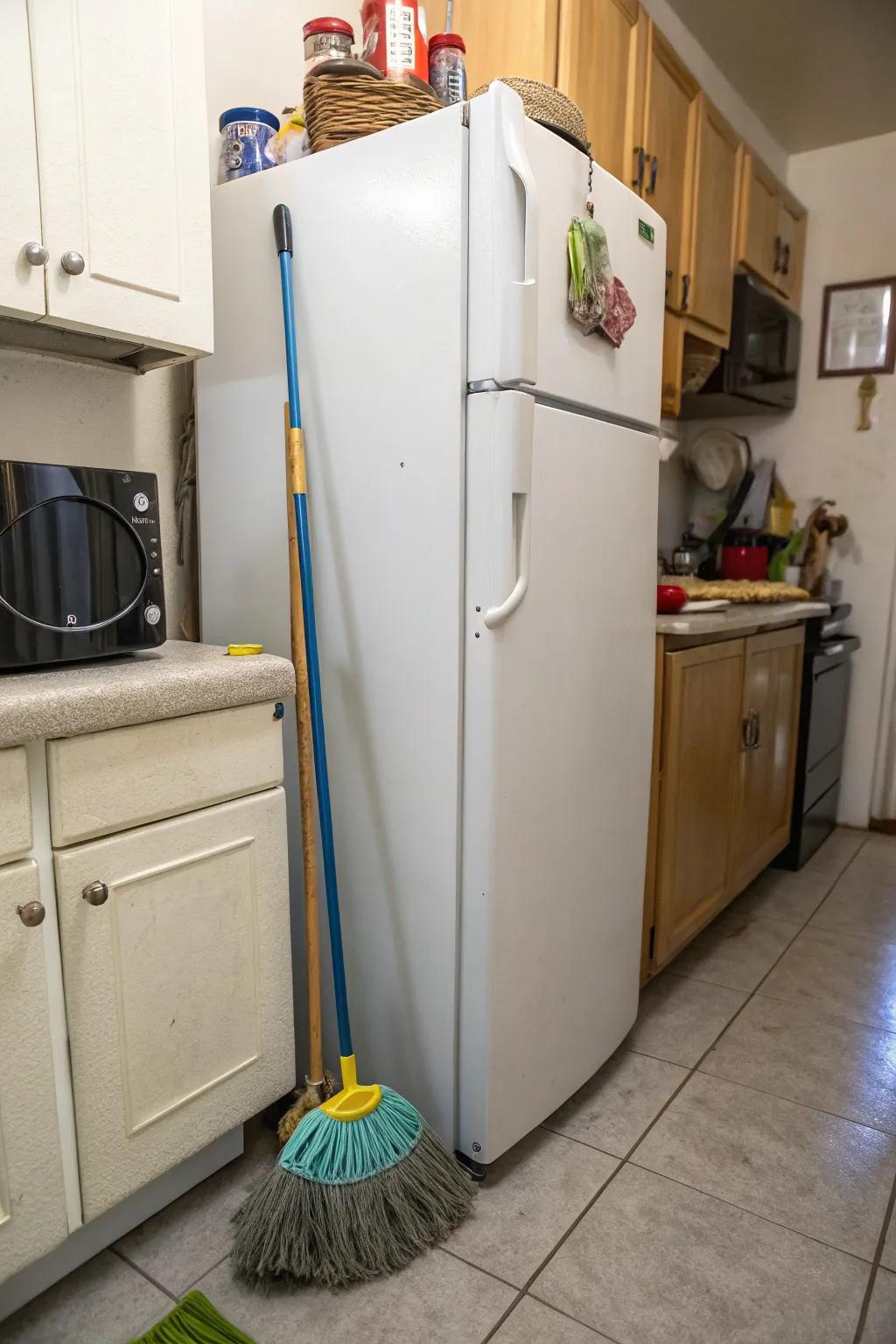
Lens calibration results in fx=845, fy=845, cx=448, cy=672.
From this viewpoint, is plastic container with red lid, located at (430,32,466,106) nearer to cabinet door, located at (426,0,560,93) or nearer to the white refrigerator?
the white refrigerator

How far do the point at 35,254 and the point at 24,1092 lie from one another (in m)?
1.03

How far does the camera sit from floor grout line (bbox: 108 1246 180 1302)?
1.15 m

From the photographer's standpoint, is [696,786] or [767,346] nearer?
[696,786]

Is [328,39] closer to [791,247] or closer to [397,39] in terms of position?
[397,39]

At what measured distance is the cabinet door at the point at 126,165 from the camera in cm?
108

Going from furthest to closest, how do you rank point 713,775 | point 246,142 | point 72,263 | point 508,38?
point 713,775
point 508,38
point 246,142
point 72,263

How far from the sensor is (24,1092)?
1.00m

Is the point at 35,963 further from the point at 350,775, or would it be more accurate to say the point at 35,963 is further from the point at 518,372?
the point at 518,372

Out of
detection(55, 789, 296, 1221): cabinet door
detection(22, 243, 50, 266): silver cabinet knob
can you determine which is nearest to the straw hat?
detection(22, 243, 50, 266): silver cabinet knob

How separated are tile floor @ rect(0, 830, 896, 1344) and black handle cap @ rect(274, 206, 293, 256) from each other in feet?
4.92

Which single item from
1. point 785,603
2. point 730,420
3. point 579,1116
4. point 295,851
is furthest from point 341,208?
point 730,420

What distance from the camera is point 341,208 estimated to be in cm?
132

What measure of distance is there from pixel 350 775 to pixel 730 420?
270 centimetres

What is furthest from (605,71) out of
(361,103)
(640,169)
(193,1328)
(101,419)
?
(193,1328)
